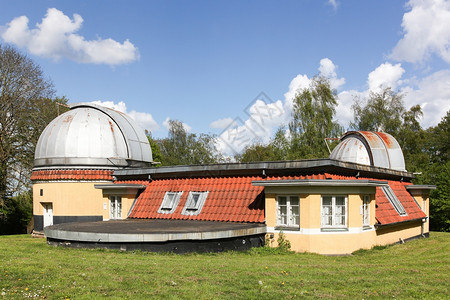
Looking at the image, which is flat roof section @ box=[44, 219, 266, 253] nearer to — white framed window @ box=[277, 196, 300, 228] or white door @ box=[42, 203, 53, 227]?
white framed window @ box=[277, 196, 300, 228]

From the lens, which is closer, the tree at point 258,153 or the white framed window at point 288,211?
the white framed window at point 288,211

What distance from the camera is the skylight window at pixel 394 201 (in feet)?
58.0

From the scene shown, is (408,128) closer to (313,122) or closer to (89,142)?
(313,122)

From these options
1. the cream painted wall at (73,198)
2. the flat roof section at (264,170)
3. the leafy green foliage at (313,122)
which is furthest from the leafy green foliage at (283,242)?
the leafy green foliage at (313,122)

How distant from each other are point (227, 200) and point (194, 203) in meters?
1.69

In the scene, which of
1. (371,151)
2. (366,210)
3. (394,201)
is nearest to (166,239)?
(366,210)

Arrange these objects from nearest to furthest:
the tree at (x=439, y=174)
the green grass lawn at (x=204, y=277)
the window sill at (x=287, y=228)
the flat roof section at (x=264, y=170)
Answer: the green grass lawn at (x=204, y=277) → the window sill at (x=287, y=228) → the flat roof section at (x=264, y=170) → the tree at (x=439, y=174)

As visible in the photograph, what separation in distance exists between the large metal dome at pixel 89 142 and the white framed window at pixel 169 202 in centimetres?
507

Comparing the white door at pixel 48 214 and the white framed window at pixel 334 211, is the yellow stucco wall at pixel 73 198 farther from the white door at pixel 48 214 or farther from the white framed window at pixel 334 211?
the white framed window at pixel 334 211

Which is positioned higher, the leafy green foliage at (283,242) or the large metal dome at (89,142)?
the large metal dome at (89,142)

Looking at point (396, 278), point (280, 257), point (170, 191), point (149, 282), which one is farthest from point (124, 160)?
point (396, 278)

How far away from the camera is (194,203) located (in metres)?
17.0

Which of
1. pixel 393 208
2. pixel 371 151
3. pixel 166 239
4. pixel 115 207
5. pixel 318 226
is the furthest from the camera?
pixel 371 151

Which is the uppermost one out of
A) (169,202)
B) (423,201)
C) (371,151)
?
(371,151)
